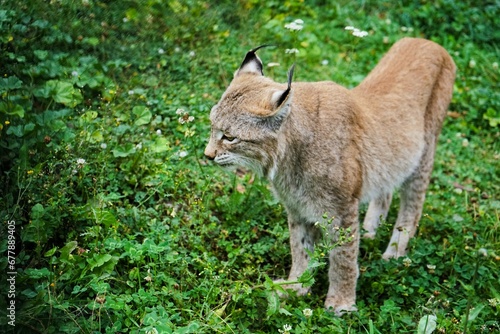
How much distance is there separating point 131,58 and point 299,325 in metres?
3.41

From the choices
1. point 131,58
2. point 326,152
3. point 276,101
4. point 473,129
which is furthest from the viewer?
point 473,129

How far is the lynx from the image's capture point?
4367mm

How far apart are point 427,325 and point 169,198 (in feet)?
7.27

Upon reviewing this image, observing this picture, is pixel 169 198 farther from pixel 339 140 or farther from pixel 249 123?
pixel 339 140

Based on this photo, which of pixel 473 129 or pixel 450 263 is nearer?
pixel 450 263

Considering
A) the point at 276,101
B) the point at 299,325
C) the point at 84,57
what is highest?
the point at 276,101

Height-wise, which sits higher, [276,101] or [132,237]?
[276,101]

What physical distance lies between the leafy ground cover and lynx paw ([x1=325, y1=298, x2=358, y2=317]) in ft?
0.35

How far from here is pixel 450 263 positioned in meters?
5.20

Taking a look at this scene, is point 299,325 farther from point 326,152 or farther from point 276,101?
point 276,101

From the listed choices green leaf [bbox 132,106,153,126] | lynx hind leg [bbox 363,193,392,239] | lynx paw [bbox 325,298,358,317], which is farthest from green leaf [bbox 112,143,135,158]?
lynx hind leg [bbox 363,193,392,239]

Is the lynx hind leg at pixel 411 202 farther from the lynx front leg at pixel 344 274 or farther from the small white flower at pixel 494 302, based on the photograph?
the small white flower at pixel 494 302

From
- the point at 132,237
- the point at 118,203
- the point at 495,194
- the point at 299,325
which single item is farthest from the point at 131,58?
the point at 495,194

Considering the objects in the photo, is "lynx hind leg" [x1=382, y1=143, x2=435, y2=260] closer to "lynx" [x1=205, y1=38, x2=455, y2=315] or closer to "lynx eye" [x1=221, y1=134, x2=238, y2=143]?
"lynx" [x1=205, y1=38, x2=455, y2=315]
